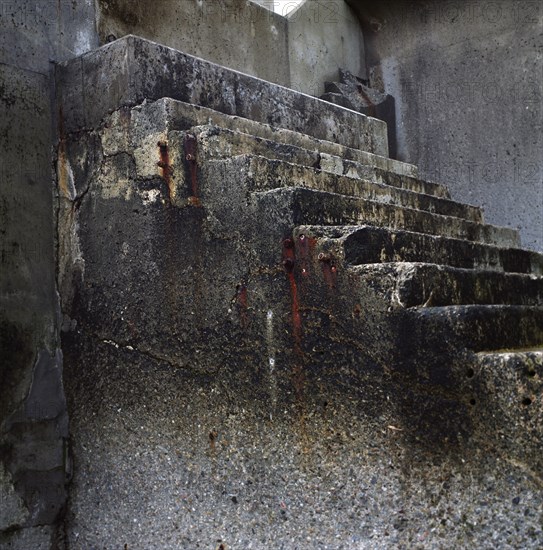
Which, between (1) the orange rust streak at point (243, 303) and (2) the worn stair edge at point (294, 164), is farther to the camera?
(2) the worn stair edge at point (294, 164)

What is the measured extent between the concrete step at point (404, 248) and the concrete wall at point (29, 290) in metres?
1.39

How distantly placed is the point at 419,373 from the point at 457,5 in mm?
3884

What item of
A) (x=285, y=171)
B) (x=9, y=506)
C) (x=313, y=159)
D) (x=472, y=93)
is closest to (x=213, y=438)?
(x=9, y=506)

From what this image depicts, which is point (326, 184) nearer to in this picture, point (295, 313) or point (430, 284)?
point (295, 313)

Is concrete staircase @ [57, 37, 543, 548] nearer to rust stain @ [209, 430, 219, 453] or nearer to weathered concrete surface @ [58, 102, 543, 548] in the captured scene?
weathered concrete surface @ [58, 102, 543, 548]

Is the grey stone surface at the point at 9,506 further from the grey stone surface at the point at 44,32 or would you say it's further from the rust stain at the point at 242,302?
the grey stone surface at the point at 44,32

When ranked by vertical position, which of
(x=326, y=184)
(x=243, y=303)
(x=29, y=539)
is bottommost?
(x=29, y=539)

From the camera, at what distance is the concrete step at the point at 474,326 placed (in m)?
2.29

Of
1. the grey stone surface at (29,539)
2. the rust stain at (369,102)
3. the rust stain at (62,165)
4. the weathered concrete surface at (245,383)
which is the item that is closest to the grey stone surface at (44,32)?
the rust stain at (62,165)

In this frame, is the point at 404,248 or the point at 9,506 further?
the point at 9,506

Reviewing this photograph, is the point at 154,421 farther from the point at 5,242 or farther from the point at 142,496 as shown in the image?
the point at 5,242

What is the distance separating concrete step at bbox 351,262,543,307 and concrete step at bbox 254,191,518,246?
0.36m

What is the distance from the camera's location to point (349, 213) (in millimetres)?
2971

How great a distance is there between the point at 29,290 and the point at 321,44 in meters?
3.06
